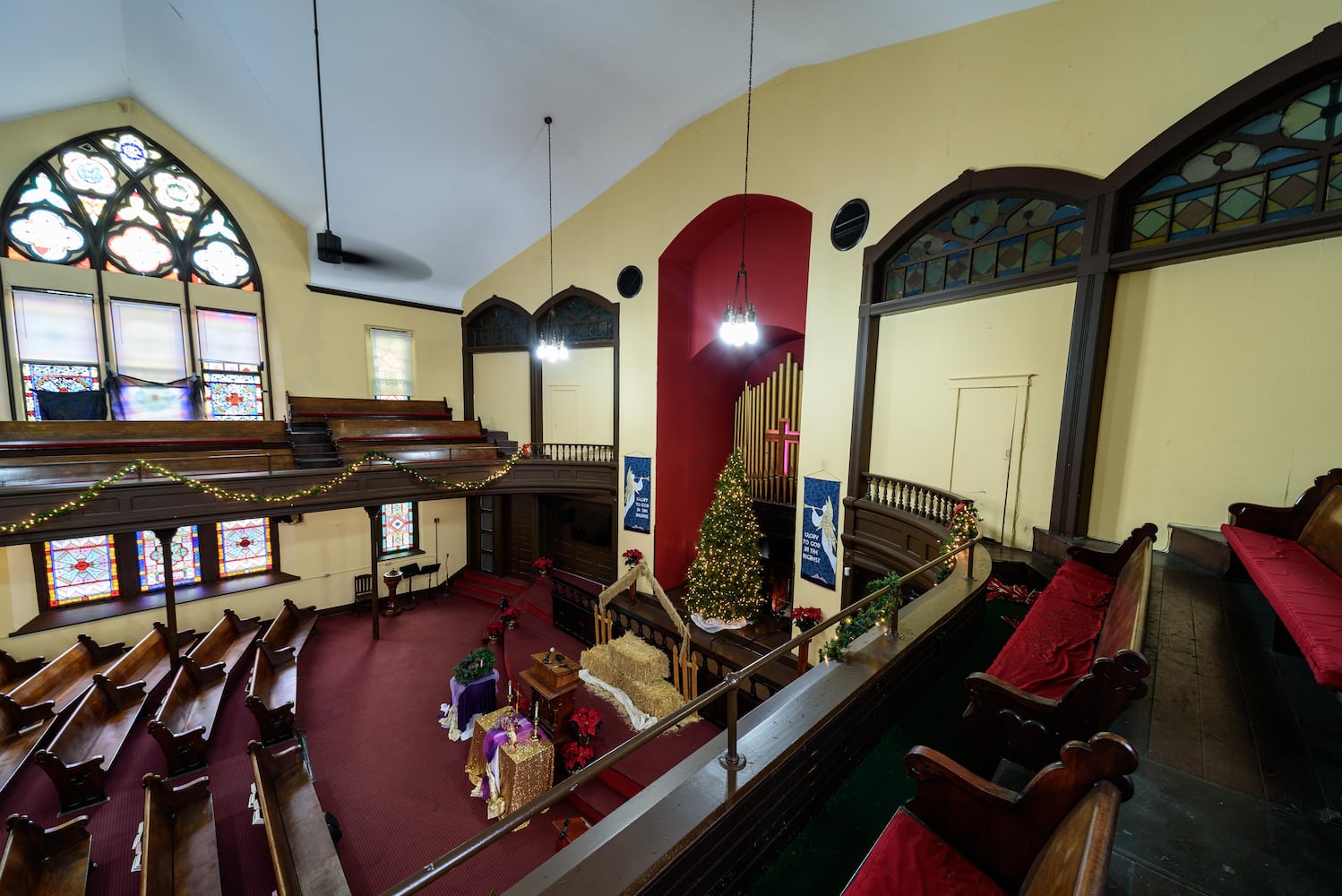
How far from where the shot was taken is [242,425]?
26.0ft

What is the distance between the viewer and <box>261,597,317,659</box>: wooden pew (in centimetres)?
760

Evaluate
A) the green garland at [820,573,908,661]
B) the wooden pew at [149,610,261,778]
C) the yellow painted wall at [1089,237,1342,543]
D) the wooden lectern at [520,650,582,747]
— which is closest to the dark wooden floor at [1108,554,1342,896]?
the green garland at [820,573,908,661]

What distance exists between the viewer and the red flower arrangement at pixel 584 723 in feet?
17.2

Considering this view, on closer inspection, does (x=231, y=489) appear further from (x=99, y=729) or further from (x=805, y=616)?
(x=805, y=616)

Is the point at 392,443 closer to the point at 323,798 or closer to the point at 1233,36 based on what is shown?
the point at 323,798

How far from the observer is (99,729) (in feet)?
17.0

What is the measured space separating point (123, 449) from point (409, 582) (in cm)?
520

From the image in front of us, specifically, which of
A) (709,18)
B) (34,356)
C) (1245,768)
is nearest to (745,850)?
(1245,768)

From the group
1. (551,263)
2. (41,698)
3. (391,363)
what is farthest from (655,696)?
(391,363)

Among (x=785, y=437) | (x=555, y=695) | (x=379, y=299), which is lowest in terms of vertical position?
(x=555, y=695)

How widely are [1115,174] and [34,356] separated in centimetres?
1368

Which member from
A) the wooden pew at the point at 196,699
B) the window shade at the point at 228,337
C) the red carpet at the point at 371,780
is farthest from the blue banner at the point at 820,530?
the window shade at the point at 228,337

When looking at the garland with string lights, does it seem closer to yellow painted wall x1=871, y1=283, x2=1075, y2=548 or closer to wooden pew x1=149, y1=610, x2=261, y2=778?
wooden pew x1=149, y1=610, x2=261, y2=778

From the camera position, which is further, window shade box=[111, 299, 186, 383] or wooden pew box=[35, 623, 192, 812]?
window shade box=[111, 299, 186, 383]
